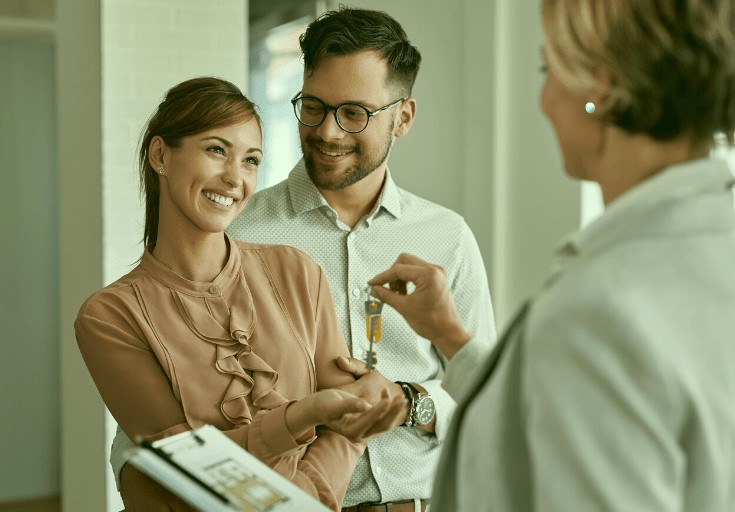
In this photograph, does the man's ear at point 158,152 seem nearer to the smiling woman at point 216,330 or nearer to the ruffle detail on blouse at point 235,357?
the smiling woman at point 216,330

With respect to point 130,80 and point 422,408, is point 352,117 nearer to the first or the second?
point 422,408

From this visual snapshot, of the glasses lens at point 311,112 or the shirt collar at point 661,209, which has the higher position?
the glasses lens at point 311,112

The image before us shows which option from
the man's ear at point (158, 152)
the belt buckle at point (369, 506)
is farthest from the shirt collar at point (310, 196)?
the belt buckle at point (369, 506)

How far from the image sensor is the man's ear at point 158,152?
1983 mm

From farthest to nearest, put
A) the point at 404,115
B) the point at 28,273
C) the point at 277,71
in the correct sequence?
1. the point at 277,71
2. the point at 28,273
3. the point at 404,115

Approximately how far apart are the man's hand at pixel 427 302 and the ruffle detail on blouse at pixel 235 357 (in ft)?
0.97

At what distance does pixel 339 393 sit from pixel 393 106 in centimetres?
104

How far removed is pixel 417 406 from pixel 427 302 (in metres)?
0.45

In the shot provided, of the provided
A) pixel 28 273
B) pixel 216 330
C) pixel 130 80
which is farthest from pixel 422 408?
pixel 28 273

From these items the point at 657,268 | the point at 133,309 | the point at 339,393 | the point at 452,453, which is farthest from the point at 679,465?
the point at 133,309

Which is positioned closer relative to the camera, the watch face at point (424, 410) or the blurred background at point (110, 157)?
the watch face at point (424, 410)

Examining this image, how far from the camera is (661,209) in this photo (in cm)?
100

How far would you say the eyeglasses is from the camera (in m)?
2.38

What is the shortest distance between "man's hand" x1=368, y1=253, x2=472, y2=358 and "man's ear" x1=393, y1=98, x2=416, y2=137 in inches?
33.5
